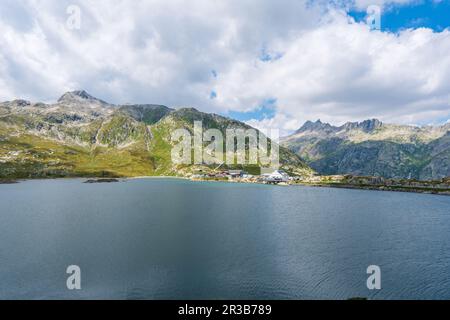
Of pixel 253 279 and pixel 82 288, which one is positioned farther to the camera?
pixel 253 279

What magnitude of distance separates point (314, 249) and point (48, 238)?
58700 millimetres

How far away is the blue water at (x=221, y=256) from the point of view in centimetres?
3597

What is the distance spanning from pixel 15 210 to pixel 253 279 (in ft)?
334

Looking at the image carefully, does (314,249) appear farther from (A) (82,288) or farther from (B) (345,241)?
(A) (82,288)

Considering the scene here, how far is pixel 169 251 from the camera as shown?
50312 millimetres

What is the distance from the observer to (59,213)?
90.8 metres

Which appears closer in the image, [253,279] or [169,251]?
[253,279]

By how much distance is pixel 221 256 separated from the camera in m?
47.7

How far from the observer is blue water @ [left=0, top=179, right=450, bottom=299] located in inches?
1416

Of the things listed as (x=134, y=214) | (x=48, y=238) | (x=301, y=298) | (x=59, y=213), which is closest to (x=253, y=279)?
(x=301, y=298)
